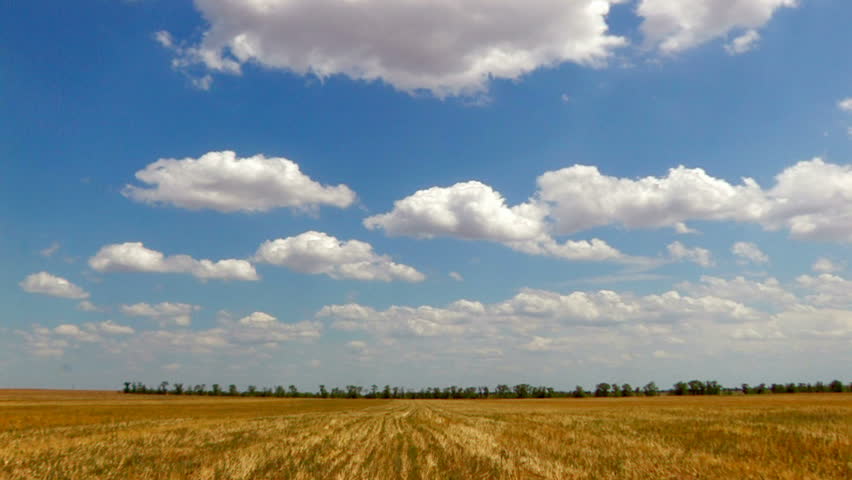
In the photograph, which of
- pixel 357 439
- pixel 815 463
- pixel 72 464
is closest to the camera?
pixel 815 463

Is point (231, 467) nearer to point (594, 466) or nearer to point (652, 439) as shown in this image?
point (594, 466)

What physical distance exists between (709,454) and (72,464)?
18624 millimetres

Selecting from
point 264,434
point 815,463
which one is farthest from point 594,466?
point 264,434

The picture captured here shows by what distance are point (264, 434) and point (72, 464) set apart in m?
11.1

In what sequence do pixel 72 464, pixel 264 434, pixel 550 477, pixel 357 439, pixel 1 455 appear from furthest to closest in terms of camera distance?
1. pixel 264 434
2. pixel 357 439
3. pixel 1 455
4. pixel 72 464
5. pixel 550 477

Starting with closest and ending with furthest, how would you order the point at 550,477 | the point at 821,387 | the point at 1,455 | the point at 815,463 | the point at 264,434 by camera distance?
1. the point at 550,477
2. the point at 815,463
3. the point at 1,455
4. the point at 264,434
5. the point at 821,387

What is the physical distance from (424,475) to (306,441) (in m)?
10.7

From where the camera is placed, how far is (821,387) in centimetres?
19475

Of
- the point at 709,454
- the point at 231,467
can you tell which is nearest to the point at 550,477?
the point at 709,454

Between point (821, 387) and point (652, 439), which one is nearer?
point (652, 439)

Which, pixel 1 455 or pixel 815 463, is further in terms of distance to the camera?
pixel 1 455

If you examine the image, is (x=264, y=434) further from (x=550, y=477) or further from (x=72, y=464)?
(x=550, y=477)

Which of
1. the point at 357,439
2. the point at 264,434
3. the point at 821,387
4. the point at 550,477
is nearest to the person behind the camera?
the point at 550,477

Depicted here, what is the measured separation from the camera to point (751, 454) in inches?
678
